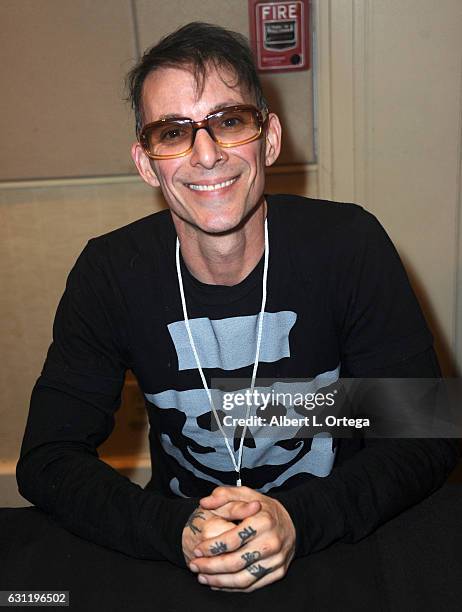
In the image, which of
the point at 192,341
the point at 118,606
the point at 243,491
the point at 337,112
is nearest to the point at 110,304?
the point at 192,341

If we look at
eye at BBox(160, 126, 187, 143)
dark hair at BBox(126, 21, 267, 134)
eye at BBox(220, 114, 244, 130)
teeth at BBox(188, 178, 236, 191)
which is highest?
dark hair at BBox(126, 21, 267, 134)

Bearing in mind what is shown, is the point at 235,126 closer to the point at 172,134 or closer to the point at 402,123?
the point at 172,134

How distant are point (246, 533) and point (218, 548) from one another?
0.05 meters

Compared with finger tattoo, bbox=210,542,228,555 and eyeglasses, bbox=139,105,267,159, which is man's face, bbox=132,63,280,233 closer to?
eyeglasses, bbox=139,105,267,159

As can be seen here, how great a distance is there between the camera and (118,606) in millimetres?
827

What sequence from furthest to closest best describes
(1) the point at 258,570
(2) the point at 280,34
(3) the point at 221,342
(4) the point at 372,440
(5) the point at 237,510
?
1. (2) the point at 280,34
2. (3) the point at 221,342
3. (4) the point at 372,440
4. (5) the point at 237,510
5. (1) the point at 258,570

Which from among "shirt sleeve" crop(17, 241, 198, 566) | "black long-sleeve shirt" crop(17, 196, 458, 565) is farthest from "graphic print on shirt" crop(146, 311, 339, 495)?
"shirt sleeve" crop(17, 241, 198, 566)

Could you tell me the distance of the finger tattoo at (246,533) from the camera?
0.94 m

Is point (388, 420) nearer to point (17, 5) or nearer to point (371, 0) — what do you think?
point (371, 0)

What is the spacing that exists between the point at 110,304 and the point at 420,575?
73cm

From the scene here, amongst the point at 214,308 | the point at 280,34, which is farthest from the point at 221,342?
the point at 280,34

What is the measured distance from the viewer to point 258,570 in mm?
875

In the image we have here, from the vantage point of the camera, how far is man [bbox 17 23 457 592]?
1.19 metres

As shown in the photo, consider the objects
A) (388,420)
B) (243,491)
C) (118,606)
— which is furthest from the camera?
(388,420)
